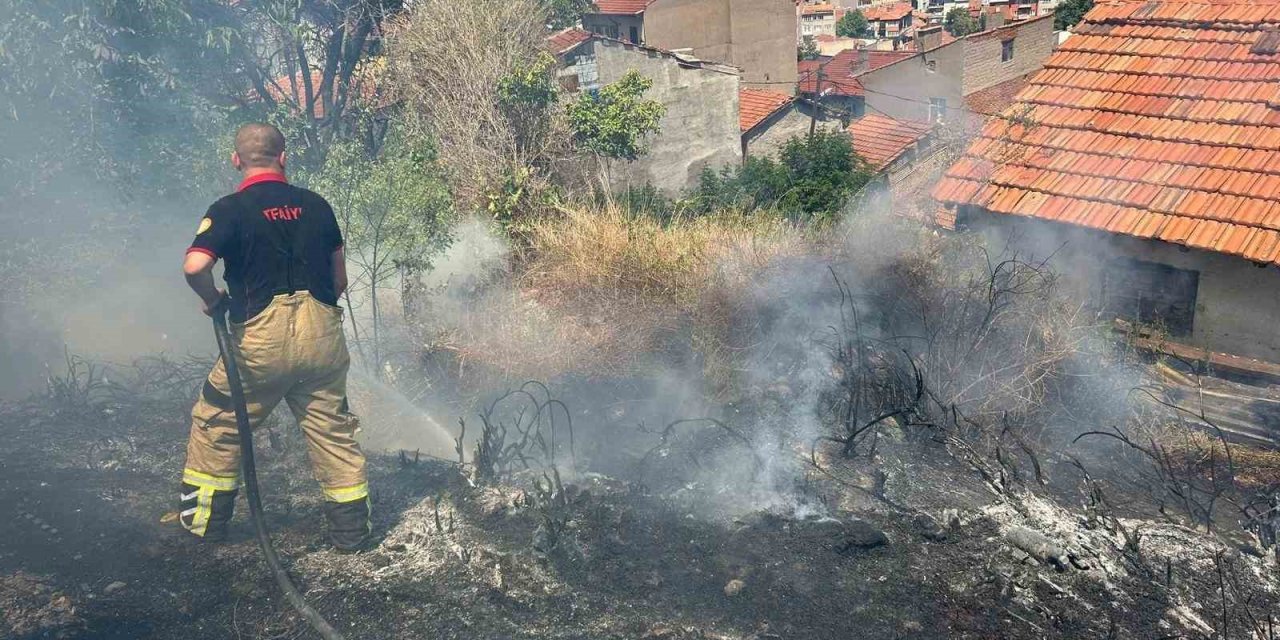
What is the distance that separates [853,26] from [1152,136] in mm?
47446

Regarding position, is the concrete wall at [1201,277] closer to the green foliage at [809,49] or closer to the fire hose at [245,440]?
the fire hose at [245,440]

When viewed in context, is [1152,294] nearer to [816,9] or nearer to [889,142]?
[889,142]

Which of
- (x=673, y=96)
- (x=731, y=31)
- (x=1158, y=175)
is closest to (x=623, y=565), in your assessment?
(x=1158, y=175)

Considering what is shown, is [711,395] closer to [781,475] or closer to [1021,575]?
[781,475]

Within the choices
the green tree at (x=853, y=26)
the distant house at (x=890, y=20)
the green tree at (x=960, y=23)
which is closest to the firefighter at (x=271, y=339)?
the green tree at (x=960, y=23)

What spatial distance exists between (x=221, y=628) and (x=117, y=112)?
709 cm

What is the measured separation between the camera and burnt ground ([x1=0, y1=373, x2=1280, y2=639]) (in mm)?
3354

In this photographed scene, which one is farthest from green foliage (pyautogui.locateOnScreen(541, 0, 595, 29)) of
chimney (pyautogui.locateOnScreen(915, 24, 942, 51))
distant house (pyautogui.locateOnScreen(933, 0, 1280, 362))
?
distant house (pyautogui.locateOnScreen(933, 0, 1280, 362))

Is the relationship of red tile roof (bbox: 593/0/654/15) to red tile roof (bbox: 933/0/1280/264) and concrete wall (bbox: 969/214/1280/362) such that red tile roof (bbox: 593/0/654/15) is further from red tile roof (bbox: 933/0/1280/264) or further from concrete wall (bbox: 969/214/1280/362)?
concrete wall (bbox: 969/214/1280/362)

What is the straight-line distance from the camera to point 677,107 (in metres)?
19.0

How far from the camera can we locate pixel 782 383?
20.4ft

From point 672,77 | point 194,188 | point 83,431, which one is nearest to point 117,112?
point 194,188

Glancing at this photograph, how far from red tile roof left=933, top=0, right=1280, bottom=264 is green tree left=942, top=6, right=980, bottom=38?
33.8 metres

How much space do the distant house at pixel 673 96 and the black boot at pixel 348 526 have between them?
46.4 ft
